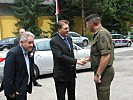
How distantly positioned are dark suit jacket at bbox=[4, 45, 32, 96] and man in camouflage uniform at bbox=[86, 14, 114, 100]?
3.55 ft

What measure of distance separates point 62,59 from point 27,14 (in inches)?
1253

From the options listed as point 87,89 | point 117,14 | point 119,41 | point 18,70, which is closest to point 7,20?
point 119,41

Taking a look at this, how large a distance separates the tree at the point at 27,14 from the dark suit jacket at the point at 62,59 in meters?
30.9

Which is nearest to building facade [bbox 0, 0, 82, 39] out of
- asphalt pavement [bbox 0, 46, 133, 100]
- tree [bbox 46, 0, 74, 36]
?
tree [bbox 46, 0, 74, 36]

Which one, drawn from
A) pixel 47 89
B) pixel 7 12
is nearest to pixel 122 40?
pixel 7 12

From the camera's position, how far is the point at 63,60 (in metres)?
5.23

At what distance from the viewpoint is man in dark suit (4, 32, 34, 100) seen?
14.6 feet

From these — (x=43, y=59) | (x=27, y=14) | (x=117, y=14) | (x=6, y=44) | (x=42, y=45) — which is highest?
(x=42, y=45)

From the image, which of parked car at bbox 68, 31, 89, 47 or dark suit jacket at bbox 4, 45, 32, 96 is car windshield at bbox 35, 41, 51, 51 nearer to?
dark suit jacket at bbox 4, 45, 32, 96

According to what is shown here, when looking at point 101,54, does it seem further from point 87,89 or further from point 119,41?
point 119,41

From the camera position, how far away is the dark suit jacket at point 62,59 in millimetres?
5230

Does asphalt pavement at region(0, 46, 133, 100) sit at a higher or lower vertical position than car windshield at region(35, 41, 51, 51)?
lower

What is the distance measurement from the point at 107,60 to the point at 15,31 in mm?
32908

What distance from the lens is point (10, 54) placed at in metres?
4.50
